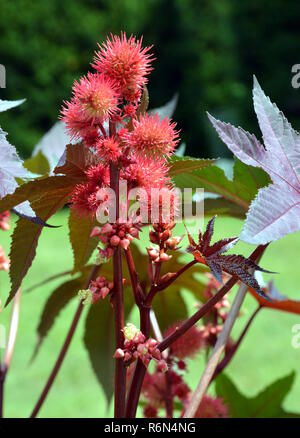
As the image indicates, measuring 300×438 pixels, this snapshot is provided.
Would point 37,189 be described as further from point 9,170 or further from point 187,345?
point 187,345

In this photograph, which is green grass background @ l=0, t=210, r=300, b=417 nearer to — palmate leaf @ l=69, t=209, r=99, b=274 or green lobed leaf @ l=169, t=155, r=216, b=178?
palmate leaf @ l=69, t=209, r=99, b=274

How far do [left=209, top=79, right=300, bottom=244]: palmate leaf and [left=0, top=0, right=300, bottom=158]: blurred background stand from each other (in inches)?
225

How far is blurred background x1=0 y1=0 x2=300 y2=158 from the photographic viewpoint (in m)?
6.54

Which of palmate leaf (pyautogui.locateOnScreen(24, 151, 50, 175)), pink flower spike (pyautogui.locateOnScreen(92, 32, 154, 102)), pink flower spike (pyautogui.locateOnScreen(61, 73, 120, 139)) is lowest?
pink flower spike (pyautogui.locateOnScreen(61, 73, 120, 139))

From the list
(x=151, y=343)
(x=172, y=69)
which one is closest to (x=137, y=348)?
(x=151, y=343)

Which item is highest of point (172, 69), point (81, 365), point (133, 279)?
point (172, 69)

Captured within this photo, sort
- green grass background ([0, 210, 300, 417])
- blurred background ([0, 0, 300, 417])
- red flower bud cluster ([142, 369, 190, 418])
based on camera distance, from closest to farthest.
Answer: red flower bud cluster ([142, 369, 190, 418]) → green grass background ([0, 210, 300, 417]) → blurred background ([0, 0, 300, 417])

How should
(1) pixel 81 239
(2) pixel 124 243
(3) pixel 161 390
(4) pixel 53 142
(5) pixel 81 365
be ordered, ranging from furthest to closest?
(5) pixel 81 365 → (4) pixel 53 142 → (3) pixel 161 390 → (1) pixel 81 239 → (2) pixel 124 243

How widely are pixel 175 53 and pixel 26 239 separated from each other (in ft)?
24.1

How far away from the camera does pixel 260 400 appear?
65 cm

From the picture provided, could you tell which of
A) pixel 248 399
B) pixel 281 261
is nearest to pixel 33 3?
pixel 281 261

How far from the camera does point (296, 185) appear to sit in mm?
382

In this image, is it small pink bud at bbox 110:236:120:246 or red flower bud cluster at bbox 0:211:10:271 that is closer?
small pink bud at bbox 110:236:120:246

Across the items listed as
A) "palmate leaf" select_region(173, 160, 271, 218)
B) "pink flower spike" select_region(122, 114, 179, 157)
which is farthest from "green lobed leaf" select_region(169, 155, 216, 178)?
"palmate leaf" select_region(173, 160, 271, 218)
